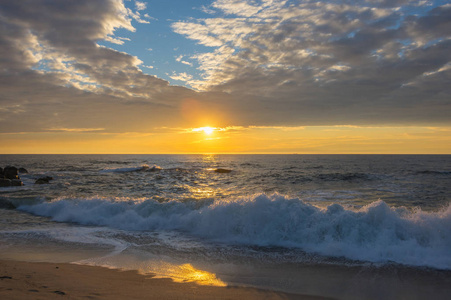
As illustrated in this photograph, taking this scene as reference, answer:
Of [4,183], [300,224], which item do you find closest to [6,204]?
[4,183]

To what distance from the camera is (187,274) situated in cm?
646

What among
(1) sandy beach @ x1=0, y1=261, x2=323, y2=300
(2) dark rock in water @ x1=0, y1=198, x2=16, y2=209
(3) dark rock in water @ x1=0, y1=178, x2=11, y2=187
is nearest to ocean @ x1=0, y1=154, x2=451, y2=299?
(1) sandy beach @ x1=0, y1=261, x2=323, y2=300

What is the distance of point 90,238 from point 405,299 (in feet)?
29.7

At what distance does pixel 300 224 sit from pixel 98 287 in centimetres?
694

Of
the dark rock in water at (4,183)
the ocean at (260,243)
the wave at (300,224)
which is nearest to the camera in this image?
the ocean at (260,243)

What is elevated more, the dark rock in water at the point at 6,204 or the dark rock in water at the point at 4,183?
the dark rock in water at the point at 4,183


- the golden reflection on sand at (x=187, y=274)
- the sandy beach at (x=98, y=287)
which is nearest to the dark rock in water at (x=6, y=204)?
the sandy beach at (x=98, y=287)

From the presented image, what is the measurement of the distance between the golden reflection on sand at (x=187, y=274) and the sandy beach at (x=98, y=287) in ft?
0.77

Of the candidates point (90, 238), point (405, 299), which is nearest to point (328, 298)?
point (405, 299)

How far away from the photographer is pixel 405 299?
5.34 meters

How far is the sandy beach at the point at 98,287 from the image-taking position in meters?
4.94

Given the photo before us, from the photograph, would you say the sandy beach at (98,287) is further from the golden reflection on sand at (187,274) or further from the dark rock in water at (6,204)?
the dark rock in water at (6,204)

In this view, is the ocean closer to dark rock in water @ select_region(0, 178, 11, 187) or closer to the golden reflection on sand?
the golden reflection on sand

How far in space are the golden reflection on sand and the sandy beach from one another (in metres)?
0.23
